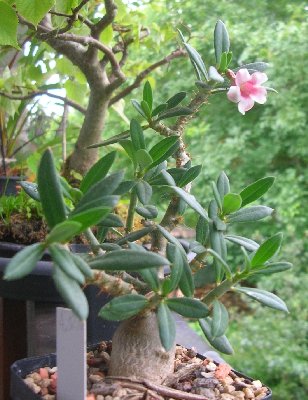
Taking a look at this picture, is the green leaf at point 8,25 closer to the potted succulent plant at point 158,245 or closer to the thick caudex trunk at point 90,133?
the potted succulent plant at point 158,245

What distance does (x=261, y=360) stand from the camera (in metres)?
1.92

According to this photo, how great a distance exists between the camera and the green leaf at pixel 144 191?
0.55m

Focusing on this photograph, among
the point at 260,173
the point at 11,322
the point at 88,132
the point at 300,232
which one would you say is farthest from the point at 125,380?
the point at 260,173

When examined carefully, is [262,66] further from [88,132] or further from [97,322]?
[88,132]

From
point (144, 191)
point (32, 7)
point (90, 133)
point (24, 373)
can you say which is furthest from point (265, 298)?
point (90, 133)

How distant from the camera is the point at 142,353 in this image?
0.58 metres

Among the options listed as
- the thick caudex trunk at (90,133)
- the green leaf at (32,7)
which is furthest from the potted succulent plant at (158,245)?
the thick caudex trunk at (90,133)

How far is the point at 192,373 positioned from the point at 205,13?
277 centimetres

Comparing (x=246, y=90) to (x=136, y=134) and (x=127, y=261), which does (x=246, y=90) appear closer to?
(x=136, y=134)

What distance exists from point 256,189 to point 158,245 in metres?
0.12

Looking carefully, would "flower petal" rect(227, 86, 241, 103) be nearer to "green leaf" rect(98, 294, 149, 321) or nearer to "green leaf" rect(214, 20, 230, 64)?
"green leaf" rect(214, 20, 230, 64)

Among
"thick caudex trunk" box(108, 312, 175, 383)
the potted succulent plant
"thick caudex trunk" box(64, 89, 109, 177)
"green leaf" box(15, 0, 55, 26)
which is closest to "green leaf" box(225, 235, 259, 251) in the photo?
the potted succulent plant

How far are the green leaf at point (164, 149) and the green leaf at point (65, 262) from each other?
175 millimetres

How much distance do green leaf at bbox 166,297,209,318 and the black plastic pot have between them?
12cm
